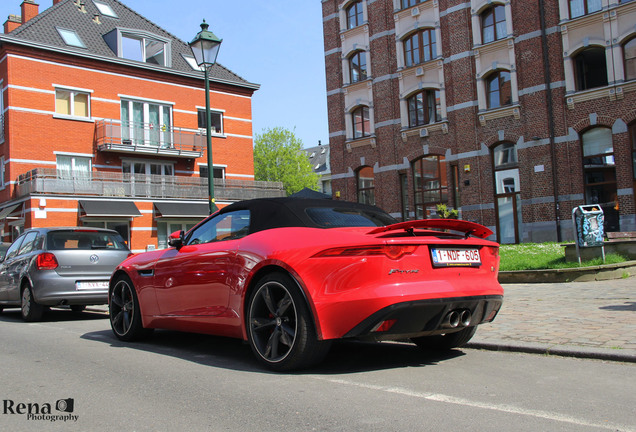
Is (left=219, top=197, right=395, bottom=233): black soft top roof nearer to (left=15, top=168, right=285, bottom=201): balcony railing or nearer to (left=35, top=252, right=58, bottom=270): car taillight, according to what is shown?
(left=35, top=252, right=58, bottom=270): car taillight

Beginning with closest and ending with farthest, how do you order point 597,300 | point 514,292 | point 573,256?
point 597,300
point 514,292
point 573,256

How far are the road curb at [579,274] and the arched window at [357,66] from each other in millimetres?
20649

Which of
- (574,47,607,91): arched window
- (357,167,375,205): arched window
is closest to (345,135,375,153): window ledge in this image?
(357,167,375,205): arched window

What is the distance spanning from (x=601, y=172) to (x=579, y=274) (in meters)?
12.9

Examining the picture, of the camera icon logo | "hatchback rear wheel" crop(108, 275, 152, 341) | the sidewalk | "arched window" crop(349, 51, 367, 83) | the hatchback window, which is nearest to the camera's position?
the camera icon logo

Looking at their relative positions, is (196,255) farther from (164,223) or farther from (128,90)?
(128,90)

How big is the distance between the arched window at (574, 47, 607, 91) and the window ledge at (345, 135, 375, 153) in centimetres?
1049

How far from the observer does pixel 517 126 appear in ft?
83.4

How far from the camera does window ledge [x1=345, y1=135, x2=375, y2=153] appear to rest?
31047mm

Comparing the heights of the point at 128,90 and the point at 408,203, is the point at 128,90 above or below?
above

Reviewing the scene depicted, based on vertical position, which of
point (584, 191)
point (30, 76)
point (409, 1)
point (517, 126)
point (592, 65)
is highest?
point (409, 1)

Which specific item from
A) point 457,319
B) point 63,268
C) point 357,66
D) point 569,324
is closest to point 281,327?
point 457,319

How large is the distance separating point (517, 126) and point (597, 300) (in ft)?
58.5

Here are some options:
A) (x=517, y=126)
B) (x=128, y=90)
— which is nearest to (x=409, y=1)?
(x=517, y=126)
